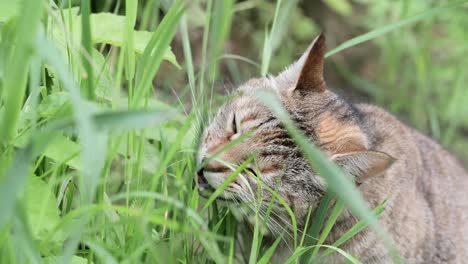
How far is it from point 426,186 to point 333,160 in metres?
0.93

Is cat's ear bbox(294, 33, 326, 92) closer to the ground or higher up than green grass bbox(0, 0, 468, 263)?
higher up

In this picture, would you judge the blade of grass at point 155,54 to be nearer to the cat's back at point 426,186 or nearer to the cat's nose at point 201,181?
the cat's nose at point 201,181

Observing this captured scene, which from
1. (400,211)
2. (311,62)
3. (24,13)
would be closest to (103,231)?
(24,13)

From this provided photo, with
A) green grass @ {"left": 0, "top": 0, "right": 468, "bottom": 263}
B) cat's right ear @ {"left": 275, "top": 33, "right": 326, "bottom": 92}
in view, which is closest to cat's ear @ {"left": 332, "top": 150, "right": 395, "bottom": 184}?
green grass @ {"left": 0, "top": 0, "right": 468, "bottom": 263}

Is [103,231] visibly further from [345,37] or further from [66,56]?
[345,37]

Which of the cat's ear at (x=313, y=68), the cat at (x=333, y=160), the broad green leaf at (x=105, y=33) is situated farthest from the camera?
the cat's ear at (x=313, y=68)

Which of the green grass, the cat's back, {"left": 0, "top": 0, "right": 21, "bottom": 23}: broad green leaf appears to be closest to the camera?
the green grass

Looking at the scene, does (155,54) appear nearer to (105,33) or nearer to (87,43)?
(87,43)

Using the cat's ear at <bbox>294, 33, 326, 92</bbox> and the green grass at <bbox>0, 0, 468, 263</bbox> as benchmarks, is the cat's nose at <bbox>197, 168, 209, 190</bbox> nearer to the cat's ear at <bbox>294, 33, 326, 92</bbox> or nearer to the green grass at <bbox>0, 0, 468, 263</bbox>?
the green grass at <bbox>0, 0, 468, 263</bbox>

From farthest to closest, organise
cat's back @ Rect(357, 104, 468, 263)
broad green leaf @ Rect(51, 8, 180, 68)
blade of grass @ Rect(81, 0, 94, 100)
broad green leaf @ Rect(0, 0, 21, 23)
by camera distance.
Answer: cat's back @ Rect(357, 104, 468, 263) → broad green leaf @ Rect(51, 8, 180, 68) → broad green leaf @ Rect(0, 0, 21, 23) → blade of grass @ Rect(81, 0, 94, 100)

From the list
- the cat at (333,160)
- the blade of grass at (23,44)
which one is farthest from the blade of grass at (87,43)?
the cat at (333,160)

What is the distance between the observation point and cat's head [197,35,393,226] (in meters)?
2.48

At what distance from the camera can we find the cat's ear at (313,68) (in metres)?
2.69

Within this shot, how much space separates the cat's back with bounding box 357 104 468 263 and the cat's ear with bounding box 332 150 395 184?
428mm
